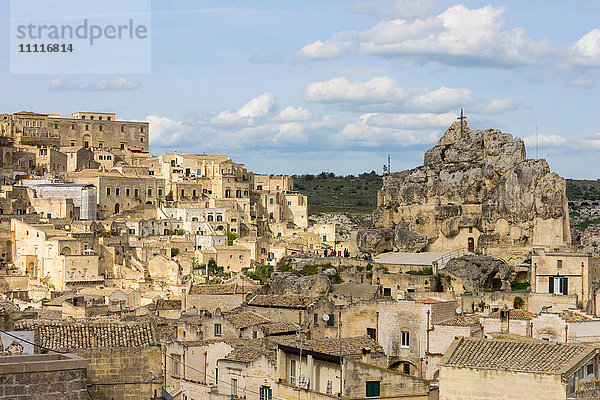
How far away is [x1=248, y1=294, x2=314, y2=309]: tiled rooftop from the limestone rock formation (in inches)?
729

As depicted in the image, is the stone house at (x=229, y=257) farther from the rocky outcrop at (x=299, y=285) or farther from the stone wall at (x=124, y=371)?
the stone wall at (x=124, y=371)

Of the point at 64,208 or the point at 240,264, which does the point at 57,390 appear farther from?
the point at 64,208

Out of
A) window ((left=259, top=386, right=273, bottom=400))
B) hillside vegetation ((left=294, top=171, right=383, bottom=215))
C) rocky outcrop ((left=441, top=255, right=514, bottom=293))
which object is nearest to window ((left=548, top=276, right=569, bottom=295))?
rocky outcrop ((left=441, top=255, right=514, bottom=293))

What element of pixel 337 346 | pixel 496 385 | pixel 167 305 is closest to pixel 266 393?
pixel 337 346

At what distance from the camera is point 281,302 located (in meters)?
46.1

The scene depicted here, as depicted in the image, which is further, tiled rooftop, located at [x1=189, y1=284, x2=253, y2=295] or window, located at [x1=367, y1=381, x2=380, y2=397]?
tiled rooftop, located at [x1=189, y1=284, x2=253, y2=295]

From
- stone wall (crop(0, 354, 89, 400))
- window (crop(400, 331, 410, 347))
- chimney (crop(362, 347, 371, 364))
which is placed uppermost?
stone wall (crop(0, 354, 89, 400))

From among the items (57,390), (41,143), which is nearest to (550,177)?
(57,390)

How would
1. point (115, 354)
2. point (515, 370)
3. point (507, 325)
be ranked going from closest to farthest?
point (115, 354), point (515, 370), point (507, 325)

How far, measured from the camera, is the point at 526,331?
35750 mm

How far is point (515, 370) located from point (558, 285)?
2335 centimetres

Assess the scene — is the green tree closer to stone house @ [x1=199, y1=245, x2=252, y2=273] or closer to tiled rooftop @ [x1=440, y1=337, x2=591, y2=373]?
stone house @ [x1=199, y1=245, x2=252, y2=273]

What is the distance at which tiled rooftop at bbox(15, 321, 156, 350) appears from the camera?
2170cm

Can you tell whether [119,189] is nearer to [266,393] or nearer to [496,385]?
[266,393]
